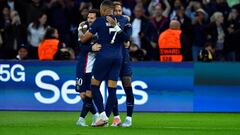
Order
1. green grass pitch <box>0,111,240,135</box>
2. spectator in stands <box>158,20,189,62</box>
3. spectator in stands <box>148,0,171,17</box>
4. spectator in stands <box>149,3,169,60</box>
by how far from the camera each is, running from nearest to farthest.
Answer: green grass pitch <box>0,111,240,135</box> → spectator in stands <box>158,20,189,62</box> → spectator in stands <box>149,3,169,60</box> → spectator in stands <box>148,0,171,17</box>

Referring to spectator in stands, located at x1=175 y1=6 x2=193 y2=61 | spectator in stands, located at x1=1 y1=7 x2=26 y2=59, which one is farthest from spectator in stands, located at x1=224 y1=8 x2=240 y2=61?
spectator in stands, located at x1=1 y1=7 x2=26 y2=59

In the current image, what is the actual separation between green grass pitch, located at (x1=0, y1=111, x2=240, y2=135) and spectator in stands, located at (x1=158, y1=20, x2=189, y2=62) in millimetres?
2376

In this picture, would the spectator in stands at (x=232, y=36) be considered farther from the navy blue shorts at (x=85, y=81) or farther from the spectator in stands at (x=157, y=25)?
the navy blue shorts at (x=85, y=81)

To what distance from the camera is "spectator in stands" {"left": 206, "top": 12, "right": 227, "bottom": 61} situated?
2416 centimetres

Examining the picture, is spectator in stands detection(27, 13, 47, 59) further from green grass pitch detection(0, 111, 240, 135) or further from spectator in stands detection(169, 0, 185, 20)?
green grass pitch detection(0, 111, 240, 135)

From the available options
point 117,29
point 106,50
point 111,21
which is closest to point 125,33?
point 117,29

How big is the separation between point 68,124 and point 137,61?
15.7 feet

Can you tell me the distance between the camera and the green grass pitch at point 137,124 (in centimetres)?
1509

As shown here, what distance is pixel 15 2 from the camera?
26.2 meters

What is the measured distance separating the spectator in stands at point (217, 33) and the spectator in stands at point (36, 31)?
15.7 feet

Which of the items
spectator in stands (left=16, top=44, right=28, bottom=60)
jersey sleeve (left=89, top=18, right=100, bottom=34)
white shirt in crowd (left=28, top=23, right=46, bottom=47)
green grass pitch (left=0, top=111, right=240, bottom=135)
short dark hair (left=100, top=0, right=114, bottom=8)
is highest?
short dark hair (left=100, top=0, right=114, bottom=8)

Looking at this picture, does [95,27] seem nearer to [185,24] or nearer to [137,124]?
[137,124]

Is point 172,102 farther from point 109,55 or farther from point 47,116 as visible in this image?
point 109,55

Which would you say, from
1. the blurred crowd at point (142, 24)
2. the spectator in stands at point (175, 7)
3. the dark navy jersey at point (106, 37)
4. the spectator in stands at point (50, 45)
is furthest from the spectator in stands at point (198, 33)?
the dark navy jersey at point (106, 37)
